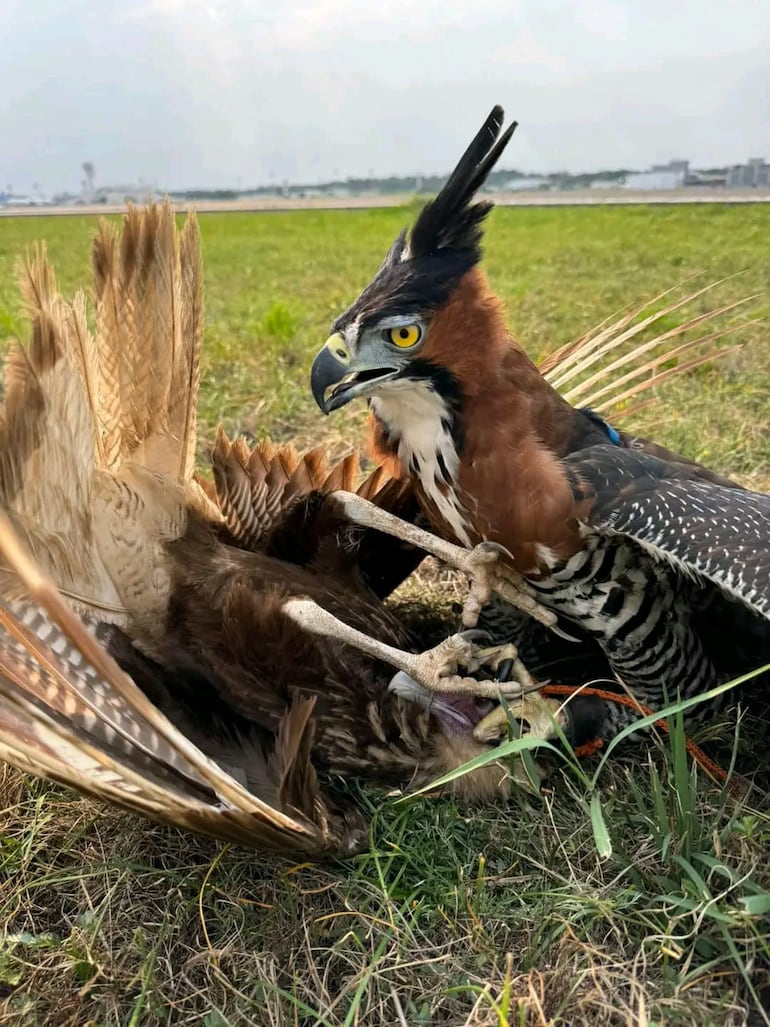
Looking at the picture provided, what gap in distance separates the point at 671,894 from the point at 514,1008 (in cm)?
35

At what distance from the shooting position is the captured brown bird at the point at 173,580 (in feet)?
4.98

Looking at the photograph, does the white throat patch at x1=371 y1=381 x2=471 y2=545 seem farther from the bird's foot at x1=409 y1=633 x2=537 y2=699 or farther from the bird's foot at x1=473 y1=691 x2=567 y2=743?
the bird's foot at x1=473 y1=691 x2=567 y2=743

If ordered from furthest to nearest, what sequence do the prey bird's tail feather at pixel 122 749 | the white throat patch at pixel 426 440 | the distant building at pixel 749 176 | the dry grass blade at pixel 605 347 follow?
the distant building at pixel 749 176, the dry grass blade at pixel 605 347, the white throat patch at pixel 426 440, the prey bird's tail feather at pixel 122 749

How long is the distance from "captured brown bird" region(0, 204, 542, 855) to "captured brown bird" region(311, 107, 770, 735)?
303 millimetres

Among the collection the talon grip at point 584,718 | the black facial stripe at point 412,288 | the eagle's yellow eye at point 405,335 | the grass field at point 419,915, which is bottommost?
the grass field at point 419,915

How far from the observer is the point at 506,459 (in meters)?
1.69

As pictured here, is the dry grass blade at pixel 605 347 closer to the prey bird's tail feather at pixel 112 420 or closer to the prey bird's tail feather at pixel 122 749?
the prey bird's tail feather at pixel 112 420

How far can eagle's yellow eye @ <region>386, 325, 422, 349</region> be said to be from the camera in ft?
5.34

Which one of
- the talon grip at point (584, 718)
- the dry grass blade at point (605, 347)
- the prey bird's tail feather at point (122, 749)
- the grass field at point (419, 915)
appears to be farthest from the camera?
the dry grass blade at point (605, 347)

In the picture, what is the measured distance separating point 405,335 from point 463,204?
1.02 feet

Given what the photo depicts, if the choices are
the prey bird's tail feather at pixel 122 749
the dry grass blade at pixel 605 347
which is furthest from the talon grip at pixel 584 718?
the dry grass blade at pixel 605 347

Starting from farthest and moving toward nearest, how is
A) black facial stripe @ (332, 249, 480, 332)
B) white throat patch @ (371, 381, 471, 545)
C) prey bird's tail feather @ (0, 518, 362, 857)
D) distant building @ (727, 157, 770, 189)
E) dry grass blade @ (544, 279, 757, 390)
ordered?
distant building @ (727, 157, 770, 189)
dry grass blade @ (544, 279, 757, 390)
white throat patch @ (371, 381, 471, 545)
black facial stripe @ (332, 249, 480, 332)
prey bird's tail feather @ (0, 518, 362, 857)

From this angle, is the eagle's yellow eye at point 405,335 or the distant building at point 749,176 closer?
the eagle's yellow eye at point 405,335

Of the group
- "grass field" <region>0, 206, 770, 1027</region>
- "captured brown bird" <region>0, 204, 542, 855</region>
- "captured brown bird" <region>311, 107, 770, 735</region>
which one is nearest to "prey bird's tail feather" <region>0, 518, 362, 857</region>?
"captured brown bird" <region>0, 204, 542, 855</region>
